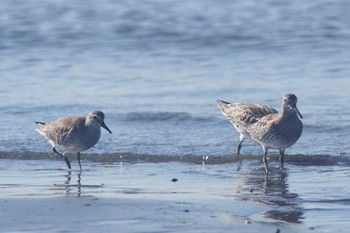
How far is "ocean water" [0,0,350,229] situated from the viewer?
1351cm

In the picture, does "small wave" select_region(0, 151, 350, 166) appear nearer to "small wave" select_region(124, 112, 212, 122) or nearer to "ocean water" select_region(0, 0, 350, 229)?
"ocean water" select_region(0, 0, 350, 229)

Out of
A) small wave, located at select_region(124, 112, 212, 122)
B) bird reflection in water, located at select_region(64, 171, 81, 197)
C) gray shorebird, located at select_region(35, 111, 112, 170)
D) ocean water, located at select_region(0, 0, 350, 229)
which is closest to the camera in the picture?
bird reflection in water, located at select_region(64, 171, 81, 197)

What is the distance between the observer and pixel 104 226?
8.67 metres

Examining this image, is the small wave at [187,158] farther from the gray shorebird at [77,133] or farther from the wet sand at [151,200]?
the gray shorebird at [77,133]

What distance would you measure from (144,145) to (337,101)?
11.6ft

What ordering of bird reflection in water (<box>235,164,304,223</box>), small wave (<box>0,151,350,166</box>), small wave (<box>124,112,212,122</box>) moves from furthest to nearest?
1. small wave (<box>124,112,212,122</box>)
2. small wave (<box>0,151,350,166</box>)
3. bird reflection in water (<box>235,164,304,223</box>)

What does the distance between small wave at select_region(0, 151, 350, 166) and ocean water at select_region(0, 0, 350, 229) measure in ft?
0.08

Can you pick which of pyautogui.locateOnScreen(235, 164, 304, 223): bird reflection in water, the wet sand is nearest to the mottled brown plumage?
the wet sand

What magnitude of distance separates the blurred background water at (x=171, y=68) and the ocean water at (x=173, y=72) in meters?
0.02

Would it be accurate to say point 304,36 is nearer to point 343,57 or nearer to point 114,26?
point 343,57

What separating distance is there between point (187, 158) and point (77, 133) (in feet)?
4.81

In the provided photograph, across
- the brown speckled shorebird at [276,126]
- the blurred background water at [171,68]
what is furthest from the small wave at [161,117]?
the brown speckled shorebird at [276,126]

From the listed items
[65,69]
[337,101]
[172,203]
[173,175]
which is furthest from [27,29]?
[172,203]

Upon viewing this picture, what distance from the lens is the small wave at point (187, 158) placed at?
12.4 metres
